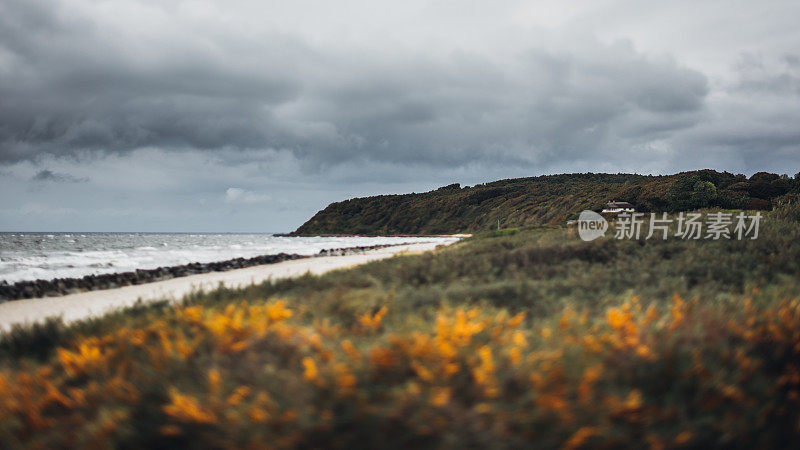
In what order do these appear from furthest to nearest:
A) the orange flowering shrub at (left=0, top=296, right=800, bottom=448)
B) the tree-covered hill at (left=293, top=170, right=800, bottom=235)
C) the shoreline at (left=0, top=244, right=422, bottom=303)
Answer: the tree-covered hill at (left=293, top=170, right=800, bottom=235) → the shoreline at (left=0, top=244, right=422, bottom=303) → the orange flowering shrub at (left=0, top=296, right=800, bottom=448)

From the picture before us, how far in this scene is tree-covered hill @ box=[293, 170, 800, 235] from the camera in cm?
4731

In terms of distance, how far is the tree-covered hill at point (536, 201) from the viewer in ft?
155

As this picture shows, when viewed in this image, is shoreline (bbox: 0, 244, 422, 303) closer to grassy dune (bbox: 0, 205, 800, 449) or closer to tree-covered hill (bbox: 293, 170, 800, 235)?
grassy dune (bbox: 0, 205, 800, 449)

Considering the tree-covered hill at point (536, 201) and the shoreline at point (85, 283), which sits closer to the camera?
the shoreline at point (85, 283)

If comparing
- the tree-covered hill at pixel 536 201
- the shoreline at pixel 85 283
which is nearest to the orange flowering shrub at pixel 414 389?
the shoreline at pixel 85 283

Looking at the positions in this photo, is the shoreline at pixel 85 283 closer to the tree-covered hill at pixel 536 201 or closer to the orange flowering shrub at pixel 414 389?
the orange flowering shrub at pixel 414 389

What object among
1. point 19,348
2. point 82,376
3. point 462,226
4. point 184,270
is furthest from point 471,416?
point 462,226

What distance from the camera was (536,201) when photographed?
81562 mm

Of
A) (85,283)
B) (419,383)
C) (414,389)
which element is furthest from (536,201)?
(414,389)

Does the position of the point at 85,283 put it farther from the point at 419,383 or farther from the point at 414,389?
the point at 414,389

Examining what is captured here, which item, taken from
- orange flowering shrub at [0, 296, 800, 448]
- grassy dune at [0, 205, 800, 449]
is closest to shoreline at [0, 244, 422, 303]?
grassy dune at [0, 205, 800, 449]

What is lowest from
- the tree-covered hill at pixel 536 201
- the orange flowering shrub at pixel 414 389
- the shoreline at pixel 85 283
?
the shoreline at pixel 85 283

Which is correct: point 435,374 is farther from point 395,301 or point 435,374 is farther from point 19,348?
point 19,348

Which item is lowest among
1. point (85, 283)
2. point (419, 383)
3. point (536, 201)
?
point (85, 283)
